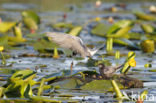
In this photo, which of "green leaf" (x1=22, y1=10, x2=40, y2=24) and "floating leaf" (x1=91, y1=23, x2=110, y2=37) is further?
"green leaf" (x1=22, y1=10, x2=40, y2=24)

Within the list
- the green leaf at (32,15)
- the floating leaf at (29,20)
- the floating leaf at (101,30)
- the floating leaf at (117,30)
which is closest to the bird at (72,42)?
the floating leaf at (117,30)

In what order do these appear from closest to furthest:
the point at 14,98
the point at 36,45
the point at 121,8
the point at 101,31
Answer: the point at 14,98 → the point at 36,45 → the point at 101,31 → the point at 121,8

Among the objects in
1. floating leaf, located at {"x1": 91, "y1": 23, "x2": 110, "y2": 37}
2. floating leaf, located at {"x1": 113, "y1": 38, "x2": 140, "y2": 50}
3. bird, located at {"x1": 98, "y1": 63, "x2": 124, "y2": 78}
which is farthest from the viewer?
floating leaf, located at {"x1": 91, "y1": 23, "x2": 110, "y2": 37}

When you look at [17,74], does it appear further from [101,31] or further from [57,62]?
[101,31]

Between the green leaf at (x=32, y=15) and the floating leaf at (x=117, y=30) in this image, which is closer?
the floating leaf at (x=117, y=30)

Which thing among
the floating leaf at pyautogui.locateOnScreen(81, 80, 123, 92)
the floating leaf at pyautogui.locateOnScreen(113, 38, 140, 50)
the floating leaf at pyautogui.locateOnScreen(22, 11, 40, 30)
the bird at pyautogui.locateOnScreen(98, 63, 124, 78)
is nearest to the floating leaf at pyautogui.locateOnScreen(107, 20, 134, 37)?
the floating leaf at pyautogui.locateOnScreen(113, 38, 140, 50)

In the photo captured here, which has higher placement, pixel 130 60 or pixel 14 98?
pixel 130 60

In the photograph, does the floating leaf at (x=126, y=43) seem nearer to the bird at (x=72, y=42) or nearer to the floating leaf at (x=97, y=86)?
the bird at (x=72, y=42)

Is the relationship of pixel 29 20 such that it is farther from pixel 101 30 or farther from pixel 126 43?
pixel 126 43

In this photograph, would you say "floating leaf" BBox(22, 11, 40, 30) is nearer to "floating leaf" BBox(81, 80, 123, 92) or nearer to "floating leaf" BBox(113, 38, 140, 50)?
"floating leaf" BBox(113, 38, 140, 50)

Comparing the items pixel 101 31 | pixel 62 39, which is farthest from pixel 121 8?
pixel 62 39

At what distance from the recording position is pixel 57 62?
25.0 ft

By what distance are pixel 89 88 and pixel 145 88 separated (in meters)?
0.83

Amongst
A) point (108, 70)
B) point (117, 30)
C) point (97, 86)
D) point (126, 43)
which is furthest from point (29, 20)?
point (97, 86)
